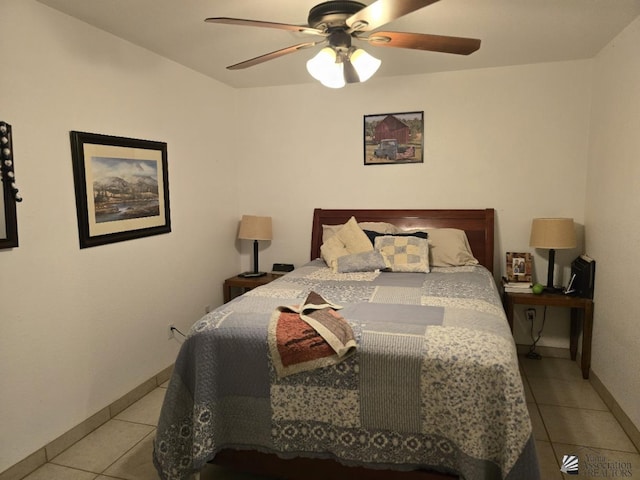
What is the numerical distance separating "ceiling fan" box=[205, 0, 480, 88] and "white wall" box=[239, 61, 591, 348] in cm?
157

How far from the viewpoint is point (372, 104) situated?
12.7 feet

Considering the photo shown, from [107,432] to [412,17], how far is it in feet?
9.88

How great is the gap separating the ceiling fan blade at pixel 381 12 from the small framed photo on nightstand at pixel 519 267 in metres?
2.39

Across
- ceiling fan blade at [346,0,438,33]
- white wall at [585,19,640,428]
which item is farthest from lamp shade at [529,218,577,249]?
ceiling fan blade at [346,0,438,33]

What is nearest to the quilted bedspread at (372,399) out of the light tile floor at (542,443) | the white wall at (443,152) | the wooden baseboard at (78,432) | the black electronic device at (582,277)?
the light tile floor at (542,443)

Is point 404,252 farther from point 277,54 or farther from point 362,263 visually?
point 277,54

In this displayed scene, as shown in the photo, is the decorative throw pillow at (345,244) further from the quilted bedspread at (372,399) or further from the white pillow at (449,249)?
the quilted bedspread at (372,399)

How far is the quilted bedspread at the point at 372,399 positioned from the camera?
5.43ft

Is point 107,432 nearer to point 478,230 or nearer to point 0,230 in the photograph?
point 0,230

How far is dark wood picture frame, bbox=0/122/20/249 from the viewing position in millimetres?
2062

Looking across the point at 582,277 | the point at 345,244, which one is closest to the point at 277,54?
the point at 345,244

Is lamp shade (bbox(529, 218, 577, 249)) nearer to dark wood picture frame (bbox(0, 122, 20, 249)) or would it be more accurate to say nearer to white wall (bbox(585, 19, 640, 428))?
white wall (bbox(585, 19, 640, 428))

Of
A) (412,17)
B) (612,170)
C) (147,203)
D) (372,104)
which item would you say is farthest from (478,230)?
(147,203)

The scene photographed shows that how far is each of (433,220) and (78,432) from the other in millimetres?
2979
